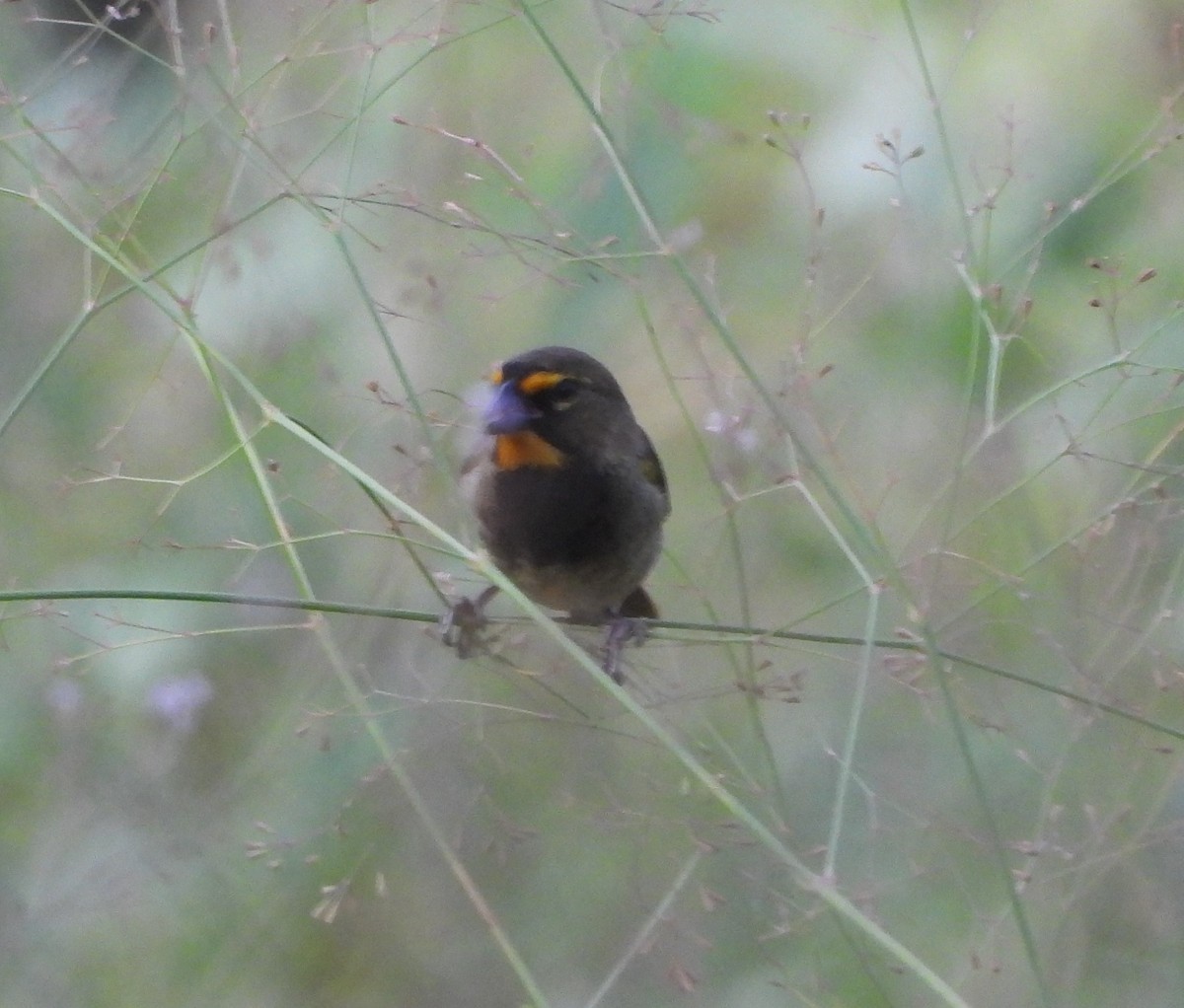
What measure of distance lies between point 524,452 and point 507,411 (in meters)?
0.24

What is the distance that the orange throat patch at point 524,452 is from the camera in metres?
3.50

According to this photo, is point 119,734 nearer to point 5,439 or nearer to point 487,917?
point 5,439

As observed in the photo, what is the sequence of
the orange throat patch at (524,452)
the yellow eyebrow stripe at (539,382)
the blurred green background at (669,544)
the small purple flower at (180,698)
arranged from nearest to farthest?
the blurred green background at (669,544) → the small purple flower at (180,698) → the yellow eyebrow stripe at (539,382) → the orange throat patch at (524,452)

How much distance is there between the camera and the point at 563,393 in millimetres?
3496

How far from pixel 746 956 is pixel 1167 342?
1.53m

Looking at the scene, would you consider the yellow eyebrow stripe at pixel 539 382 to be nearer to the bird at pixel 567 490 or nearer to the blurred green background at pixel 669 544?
Result: the bird at pixel 567 490

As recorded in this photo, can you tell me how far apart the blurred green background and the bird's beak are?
0.28ft

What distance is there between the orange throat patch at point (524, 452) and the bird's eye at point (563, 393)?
0.09m

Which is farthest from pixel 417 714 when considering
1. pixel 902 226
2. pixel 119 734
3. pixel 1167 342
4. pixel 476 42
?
pixel 476 42

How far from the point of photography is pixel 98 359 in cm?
405

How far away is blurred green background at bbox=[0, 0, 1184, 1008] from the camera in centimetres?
278

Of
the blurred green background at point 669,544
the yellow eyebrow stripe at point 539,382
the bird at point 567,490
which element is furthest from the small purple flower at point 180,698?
the yellow eyebrow stripe at point 539,382

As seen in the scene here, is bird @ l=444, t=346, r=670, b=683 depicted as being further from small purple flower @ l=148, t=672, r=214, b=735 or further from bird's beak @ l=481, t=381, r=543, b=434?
small purple flower @ l=148, t=672, r=214, b=735

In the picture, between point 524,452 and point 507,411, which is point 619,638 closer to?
point 524,452
